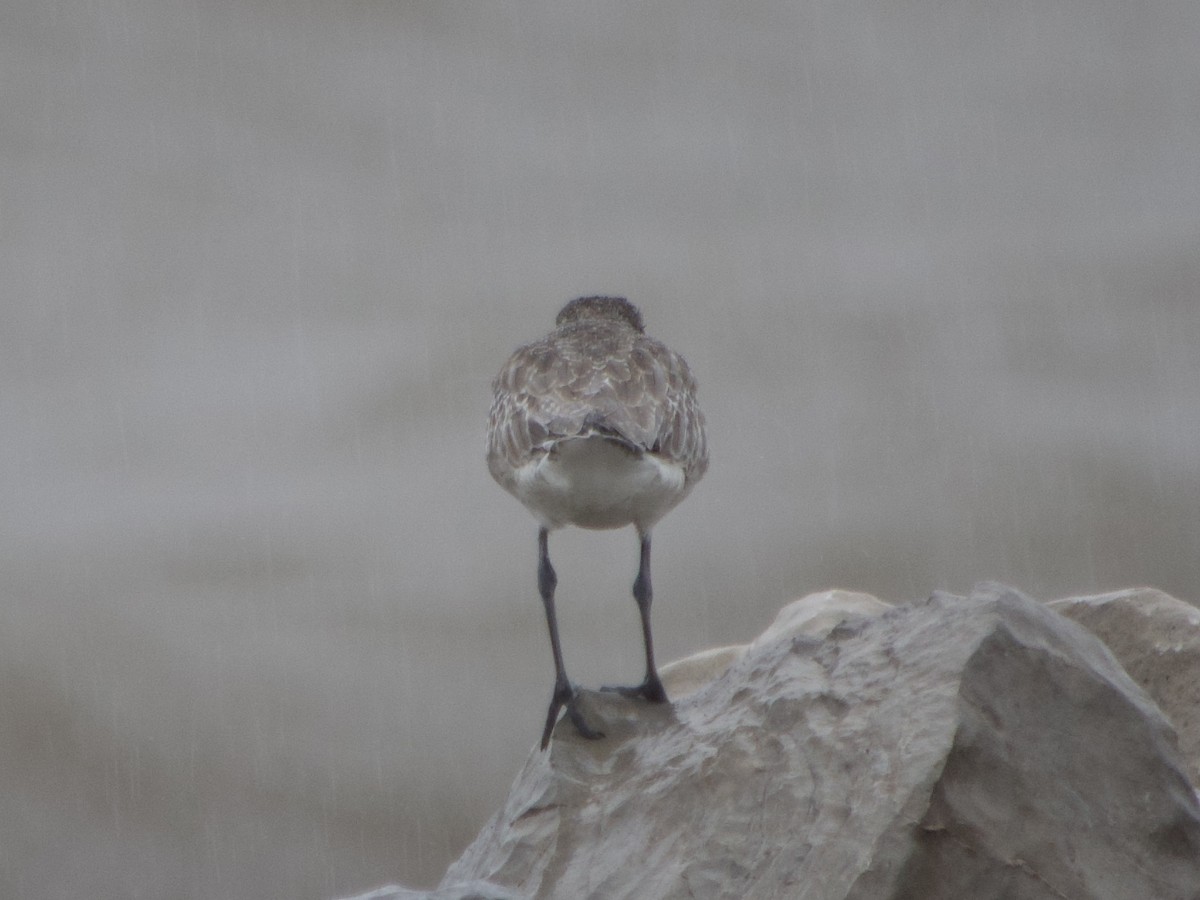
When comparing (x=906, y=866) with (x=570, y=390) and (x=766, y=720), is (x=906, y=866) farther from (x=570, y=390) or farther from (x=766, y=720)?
(x=570, y=390)

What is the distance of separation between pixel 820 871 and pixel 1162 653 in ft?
12.1

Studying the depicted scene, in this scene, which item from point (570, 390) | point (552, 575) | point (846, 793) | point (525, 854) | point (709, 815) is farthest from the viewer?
point (552, 575)

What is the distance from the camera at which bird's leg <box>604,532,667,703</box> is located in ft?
23.9

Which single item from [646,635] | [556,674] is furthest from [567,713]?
[646,635]

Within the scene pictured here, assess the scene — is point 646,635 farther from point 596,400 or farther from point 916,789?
point 916,789

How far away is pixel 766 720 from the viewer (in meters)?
5.57

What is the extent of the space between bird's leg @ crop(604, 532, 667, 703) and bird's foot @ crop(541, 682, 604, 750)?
1.08 ft

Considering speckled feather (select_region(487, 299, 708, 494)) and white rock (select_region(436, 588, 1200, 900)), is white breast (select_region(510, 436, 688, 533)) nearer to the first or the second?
speckled feather (select_region(487, 299, 708, 494))

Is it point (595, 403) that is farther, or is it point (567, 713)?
point (595, 403)

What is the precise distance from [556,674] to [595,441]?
4.16ft

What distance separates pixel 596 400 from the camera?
728 centimetres

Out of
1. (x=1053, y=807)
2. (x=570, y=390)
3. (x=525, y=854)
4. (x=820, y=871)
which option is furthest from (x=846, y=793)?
(x=570, y=390)

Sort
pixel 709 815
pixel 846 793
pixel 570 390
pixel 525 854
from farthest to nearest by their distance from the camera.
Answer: pixel 570 390, pixel 525 854, pixel 709 815, pixel 846 793

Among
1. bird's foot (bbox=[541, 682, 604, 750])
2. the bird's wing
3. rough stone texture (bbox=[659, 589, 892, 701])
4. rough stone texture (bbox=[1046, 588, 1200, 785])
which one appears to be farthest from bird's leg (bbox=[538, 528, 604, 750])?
rough stone texture (bbox=[1046, 588, 1200, 785])
